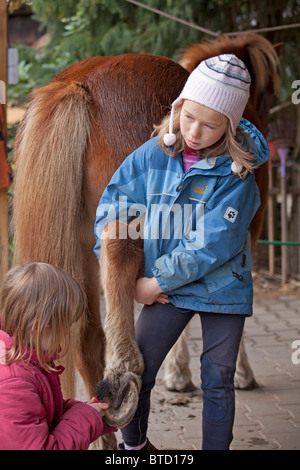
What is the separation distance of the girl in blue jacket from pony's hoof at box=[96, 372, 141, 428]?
9.7 inches

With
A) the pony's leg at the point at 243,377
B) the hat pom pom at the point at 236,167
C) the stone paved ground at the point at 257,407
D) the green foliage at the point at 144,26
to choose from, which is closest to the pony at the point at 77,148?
the hat pom pom at the point at 236,167

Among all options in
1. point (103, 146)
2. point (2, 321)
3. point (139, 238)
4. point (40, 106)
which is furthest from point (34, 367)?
point (40, 106)

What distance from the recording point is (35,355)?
1.72 meters

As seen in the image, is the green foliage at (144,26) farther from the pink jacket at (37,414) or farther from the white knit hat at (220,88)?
the pink jacket at (37,414)

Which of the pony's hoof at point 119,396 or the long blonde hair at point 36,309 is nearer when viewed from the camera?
the long blonde hair at point 36,309

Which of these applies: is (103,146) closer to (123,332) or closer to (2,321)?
(123,332)

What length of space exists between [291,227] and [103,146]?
5.49m

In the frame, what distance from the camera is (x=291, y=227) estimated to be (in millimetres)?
7473

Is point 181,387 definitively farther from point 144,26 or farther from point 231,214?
point 144,26

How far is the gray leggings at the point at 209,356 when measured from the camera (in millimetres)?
2160

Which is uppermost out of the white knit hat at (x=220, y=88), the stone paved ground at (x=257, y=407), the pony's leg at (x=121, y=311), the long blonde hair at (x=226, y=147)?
the white knit hat at (x=220, y=88)

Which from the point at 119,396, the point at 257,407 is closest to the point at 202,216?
the point at 119,396

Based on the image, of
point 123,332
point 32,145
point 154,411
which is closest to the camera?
point 123,332

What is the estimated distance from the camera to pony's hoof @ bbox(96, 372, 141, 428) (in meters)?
1.88
